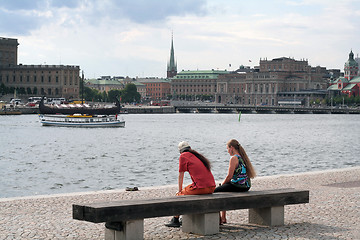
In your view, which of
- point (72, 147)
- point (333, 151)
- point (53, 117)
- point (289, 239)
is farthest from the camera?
point (53, 117)

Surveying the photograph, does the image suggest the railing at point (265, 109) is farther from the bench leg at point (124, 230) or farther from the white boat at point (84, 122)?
the bench leg at point (124, 230)

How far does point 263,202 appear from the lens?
10688 millimetres

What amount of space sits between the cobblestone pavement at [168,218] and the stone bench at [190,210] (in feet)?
0.67

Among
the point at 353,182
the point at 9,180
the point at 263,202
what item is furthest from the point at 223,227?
the point at 9,180

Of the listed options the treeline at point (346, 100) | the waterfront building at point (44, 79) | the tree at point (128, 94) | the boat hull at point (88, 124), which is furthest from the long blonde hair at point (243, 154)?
the tree at point (128, 94)

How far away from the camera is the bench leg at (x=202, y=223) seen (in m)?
10.2

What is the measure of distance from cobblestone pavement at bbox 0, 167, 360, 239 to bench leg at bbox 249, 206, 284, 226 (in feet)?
0.44

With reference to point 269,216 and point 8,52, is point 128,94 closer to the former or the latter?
point 8,52

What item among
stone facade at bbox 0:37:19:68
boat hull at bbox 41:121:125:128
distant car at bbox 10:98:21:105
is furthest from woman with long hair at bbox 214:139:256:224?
stone facade at bbox 0:37:19:68

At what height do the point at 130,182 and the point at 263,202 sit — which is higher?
the point at 263,202

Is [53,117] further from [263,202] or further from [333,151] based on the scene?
[263,202]

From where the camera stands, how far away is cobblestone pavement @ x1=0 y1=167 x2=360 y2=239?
33.5ft

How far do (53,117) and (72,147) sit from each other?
45010 mm

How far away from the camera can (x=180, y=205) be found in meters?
9.83
